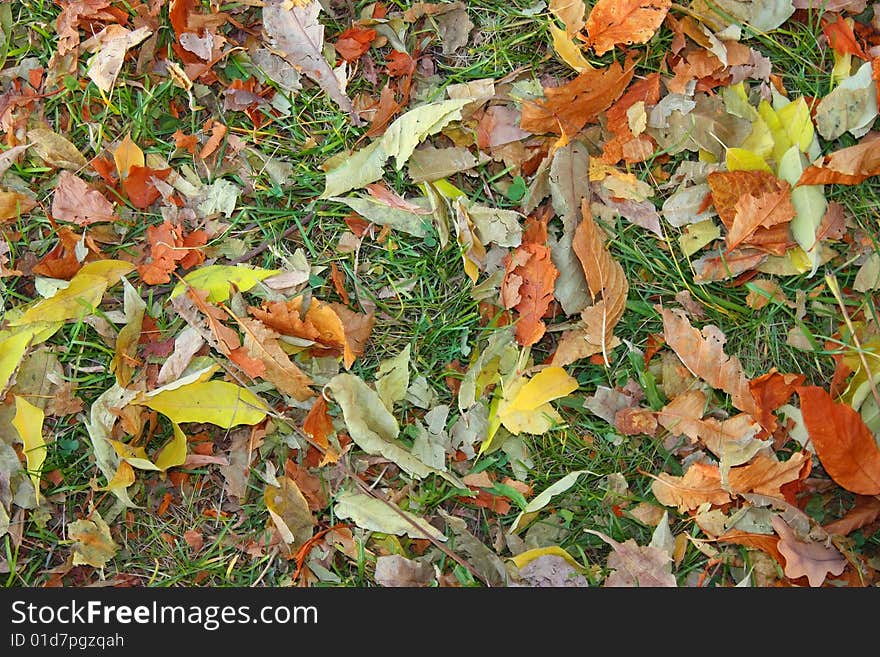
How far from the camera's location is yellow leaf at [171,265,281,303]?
7.12ft

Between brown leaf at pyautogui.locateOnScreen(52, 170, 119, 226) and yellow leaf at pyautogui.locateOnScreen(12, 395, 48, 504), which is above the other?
brown leaf at pyautogui.locateOnScreen(52, 170, 119, 226)

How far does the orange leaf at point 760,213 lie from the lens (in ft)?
6.88

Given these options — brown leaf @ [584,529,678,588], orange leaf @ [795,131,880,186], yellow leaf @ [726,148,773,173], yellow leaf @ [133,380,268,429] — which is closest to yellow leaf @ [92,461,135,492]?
yellow leaf @ [133,380,268,429]

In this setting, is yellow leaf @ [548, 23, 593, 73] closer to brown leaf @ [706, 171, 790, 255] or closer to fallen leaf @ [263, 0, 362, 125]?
brown leaf @ [706, 171, 790, 255]

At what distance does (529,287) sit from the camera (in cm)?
212

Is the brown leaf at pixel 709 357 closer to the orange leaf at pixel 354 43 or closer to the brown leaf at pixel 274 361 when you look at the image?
the brown leaf at pixel 274 361

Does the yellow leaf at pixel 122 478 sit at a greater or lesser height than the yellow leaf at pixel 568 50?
lesser

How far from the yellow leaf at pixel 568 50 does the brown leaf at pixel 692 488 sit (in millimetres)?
1154

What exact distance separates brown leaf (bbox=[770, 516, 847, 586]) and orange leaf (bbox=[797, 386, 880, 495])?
0.18 m

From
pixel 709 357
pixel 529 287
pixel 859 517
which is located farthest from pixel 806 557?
pixel 529 287

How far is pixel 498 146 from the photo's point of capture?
2.21m

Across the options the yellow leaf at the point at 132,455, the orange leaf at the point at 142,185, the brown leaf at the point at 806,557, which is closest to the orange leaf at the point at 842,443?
the brown leaf at the point at 806,557

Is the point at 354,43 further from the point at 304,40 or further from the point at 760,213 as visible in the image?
the point at 760,213

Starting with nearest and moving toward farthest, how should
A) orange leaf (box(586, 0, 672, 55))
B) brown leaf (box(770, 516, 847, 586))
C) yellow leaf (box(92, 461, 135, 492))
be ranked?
brown leaf (box(770, 516, 847, 586)) → yellow leaf (box(92, 461, 135, 492)) → orange leaf (box(586, 0, 672, 55))
